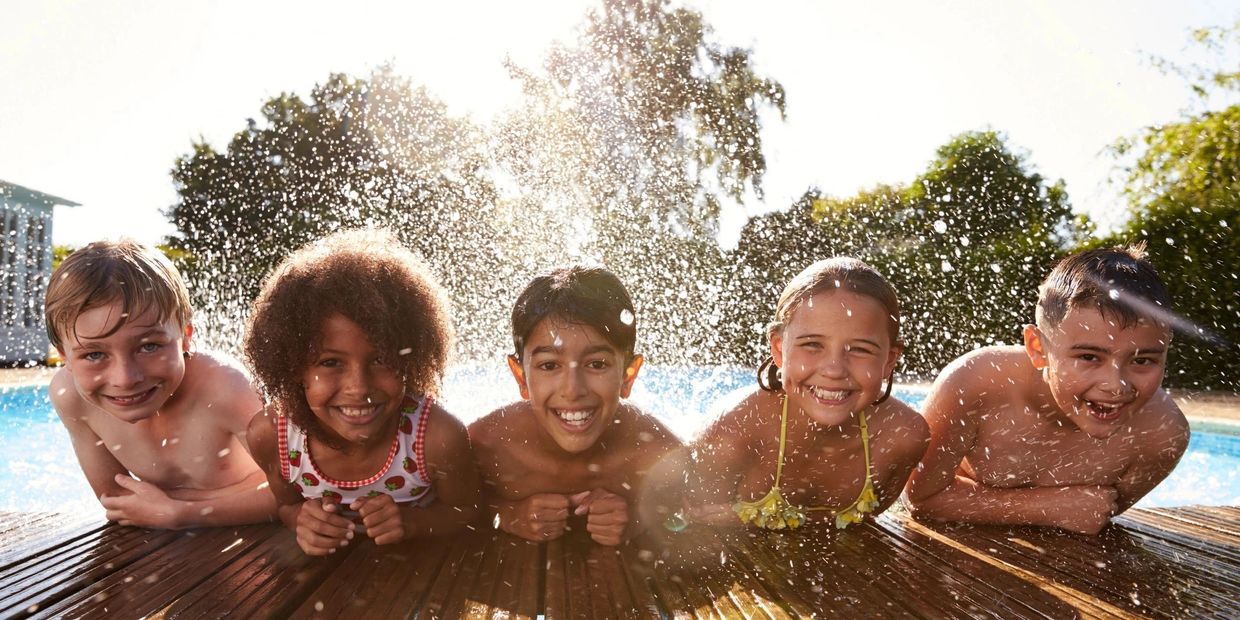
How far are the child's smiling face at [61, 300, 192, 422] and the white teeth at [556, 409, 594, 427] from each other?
1307mm

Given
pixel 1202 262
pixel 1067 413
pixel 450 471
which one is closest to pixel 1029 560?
pixel 1067 413

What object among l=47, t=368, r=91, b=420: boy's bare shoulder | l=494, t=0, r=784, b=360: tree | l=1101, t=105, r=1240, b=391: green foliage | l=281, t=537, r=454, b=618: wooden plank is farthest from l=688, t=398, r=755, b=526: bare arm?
l=494, t=0, r=784, b=360: tree

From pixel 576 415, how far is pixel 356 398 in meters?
0.64

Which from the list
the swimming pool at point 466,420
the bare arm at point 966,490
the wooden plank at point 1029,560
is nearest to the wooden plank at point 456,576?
the wooden plank at point 1029,560

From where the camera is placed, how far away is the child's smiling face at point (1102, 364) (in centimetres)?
268

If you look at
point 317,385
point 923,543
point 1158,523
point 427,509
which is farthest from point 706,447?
point 1158,523

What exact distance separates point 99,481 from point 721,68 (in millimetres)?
16555

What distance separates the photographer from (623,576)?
2211 mm

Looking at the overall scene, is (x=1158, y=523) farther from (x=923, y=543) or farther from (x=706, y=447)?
(x=706, y=447)

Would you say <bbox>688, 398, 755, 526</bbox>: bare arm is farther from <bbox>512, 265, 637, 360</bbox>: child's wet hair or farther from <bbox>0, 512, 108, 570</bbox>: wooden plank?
<bbox>0, 512, 108, 570</bbox>: wooden plank

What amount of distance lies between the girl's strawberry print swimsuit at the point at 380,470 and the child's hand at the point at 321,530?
240mm

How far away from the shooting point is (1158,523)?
3.10m

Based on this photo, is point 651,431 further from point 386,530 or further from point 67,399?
point 67,399

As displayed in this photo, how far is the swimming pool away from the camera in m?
6.80
